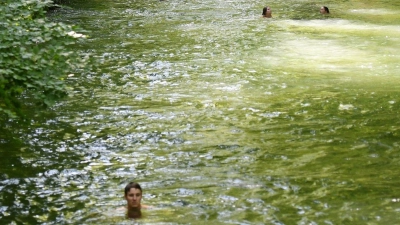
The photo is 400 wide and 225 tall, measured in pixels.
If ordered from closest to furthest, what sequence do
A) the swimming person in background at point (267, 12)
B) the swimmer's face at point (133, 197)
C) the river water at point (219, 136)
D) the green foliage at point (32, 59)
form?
the swimmer's face at point (133, 197), the river water at point (219, 136), the green foliage at point (32, 59), the swimming person in background at point (267, 12)

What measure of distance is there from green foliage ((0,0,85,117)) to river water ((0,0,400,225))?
5.51 feet

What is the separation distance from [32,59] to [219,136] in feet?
16.2

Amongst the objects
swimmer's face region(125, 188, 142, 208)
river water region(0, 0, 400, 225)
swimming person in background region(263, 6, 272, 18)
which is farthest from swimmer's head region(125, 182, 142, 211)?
swimming person in background region(263, 6, 272, 18)

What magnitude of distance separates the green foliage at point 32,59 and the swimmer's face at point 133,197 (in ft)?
7.24

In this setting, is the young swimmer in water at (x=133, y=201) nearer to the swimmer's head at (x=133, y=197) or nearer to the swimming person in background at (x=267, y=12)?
the swimmer's head at (x=133, y=197)

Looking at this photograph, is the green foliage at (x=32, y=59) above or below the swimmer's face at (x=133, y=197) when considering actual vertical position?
above

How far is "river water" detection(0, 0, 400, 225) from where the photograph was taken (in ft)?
39.1

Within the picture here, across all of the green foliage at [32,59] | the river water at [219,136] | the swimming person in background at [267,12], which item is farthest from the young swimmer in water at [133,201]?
the swimming person in background at [267,12]

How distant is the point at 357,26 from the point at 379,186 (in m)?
20.6

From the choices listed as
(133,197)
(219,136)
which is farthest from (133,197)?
(219,136)

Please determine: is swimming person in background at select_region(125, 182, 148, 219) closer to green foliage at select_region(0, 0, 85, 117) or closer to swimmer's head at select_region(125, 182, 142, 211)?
swimmer's head at select_region(125, 182, 142, 211)

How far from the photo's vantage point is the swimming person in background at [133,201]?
1134 centimetres

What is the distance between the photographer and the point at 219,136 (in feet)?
52.2

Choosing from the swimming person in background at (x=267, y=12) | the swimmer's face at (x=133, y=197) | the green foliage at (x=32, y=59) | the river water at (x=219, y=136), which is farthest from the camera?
the swimming person in background at (x=267, y=12)
